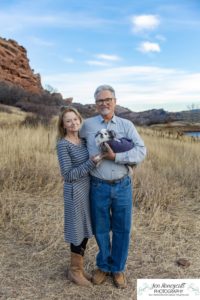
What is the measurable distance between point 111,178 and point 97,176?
123 millimetres

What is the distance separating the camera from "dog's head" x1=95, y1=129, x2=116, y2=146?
3396mm

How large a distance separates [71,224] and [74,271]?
20.6 inches

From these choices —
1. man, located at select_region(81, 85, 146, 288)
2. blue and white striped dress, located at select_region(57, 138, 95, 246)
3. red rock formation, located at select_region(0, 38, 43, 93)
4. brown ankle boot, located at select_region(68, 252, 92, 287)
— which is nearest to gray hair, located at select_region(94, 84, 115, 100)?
man, located at select_region(81, 85, 146, 288)

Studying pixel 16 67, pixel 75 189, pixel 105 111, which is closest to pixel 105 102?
pixel 105 111

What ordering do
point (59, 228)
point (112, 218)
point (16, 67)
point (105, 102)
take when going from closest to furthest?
point (105, 102), point (112, 218), point (59, 228), point (16, 67)

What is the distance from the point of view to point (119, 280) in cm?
387

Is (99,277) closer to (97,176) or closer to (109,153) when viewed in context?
(97,176)

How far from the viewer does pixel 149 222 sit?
17.8 ft

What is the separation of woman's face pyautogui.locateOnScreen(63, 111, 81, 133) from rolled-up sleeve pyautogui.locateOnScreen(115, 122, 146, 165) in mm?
421

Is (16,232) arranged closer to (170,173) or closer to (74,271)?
(74,271)

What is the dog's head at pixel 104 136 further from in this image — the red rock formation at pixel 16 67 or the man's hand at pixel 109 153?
the red rock formation at pixel 16 67

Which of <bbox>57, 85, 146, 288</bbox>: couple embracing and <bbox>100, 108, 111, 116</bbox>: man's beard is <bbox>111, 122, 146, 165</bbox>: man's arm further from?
<bbox>100, 108, 111, 116</bbox>: man's beard

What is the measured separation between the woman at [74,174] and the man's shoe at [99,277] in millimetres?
385

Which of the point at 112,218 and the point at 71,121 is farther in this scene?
the point at 112,218
